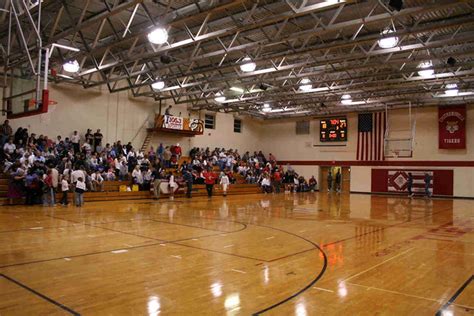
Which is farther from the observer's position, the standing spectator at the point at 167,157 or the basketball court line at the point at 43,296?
the standing spectator at the point at 167,157

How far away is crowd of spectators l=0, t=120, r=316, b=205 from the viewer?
42.4 feet

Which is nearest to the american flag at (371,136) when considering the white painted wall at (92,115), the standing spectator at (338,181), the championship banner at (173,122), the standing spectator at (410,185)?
the standing spectator at (338,181)

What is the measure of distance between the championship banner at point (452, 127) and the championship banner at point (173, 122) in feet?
51.1

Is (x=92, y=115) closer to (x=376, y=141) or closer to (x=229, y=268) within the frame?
(x=229, y=268)

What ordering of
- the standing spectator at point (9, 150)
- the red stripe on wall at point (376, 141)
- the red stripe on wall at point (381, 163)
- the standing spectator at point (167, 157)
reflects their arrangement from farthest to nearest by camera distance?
the red stripe on wall at point (376, 141), the red stripe on wall at point (381, 163), the standing spectator at point (167, 157), the standing spectator at point (9, 150)

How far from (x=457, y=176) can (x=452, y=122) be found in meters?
3.22

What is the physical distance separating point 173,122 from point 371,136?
13.1m

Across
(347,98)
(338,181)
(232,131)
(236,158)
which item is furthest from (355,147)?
(232,131)

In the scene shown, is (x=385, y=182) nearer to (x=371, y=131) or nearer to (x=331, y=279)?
(x=371, y=131)

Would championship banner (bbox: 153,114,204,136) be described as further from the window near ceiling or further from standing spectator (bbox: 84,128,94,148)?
the window near ceiling

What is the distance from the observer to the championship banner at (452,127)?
23.1 metres

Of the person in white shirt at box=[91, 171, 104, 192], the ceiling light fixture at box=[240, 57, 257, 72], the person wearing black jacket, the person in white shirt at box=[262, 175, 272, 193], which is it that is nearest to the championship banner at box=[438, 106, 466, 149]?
the person in white shirt at box=[262, 175, 272, 193]

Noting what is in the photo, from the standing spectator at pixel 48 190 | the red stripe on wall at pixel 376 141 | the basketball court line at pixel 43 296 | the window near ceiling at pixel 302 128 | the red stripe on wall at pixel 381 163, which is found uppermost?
the window near ceiling at pixel 302 128

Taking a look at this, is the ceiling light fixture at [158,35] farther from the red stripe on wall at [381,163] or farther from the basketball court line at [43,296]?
the red stripe on wall at [381,163]
